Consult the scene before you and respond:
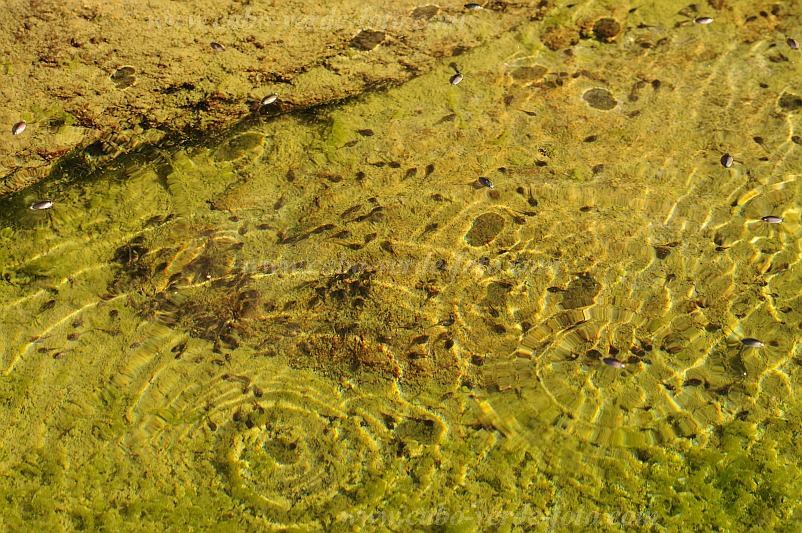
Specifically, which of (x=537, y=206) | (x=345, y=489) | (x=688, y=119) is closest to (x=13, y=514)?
(x=345, y=489)

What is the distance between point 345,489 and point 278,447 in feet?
1.70

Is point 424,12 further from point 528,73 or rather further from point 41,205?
point 41,205

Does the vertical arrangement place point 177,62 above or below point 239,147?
above

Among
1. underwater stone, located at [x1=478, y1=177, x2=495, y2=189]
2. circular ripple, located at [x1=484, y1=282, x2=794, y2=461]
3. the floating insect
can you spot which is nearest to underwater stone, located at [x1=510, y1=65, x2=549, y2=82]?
underwater stone, located at [x1=478, y1=177, x2=495, y2=189]

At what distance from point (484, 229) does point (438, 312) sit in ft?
2.64

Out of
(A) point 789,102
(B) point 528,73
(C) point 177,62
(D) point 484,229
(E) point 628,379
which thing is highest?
(C) point 177,62

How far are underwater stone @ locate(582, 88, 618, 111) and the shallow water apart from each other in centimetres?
2

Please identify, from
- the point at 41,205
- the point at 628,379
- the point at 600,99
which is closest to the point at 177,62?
the point at 41,205

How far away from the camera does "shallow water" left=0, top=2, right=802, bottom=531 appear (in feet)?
12.5

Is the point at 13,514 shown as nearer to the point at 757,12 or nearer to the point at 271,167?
the point at 271,167

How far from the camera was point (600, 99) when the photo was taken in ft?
18.0

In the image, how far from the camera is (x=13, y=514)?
3.71m

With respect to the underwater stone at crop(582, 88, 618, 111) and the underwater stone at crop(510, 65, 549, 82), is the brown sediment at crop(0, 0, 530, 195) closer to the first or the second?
the underwater stone at crop(510, 65, 549, 82)

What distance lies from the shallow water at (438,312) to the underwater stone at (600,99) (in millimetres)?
24
